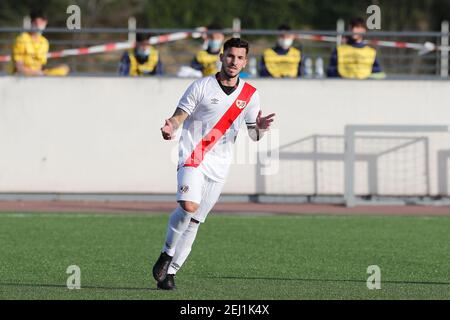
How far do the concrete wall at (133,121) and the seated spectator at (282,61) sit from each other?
377 mm

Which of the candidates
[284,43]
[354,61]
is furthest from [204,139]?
[354,61]

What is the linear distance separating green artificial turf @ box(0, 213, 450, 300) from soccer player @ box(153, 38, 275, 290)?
46 centimetres

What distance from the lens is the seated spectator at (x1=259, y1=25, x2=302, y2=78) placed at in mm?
22719

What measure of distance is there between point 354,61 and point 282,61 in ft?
4.21

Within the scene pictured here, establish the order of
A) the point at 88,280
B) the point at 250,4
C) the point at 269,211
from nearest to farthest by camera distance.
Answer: the point at 88,280 → the point at 269,211 → the point at 250,4

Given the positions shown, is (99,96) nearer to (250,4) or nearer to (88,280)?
(88,280)

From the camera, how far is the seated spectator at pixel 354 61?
22.6 metres

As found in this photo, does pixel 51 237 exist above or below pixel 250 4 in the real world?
below

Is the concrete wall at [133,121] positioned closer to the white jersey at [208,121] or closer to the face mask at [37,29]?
the face mask at [37,29]

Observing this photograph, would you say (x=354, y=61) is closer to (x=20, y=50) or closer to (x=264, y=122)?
(x=20, y=50)

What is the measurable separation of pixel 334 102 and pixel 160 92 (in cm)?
308

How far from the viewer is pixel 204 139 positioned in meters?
11.5

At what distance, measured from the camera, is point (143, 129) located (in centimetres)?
2253

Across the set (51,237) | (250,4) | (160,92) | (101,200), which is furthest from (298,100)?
(250,4)
